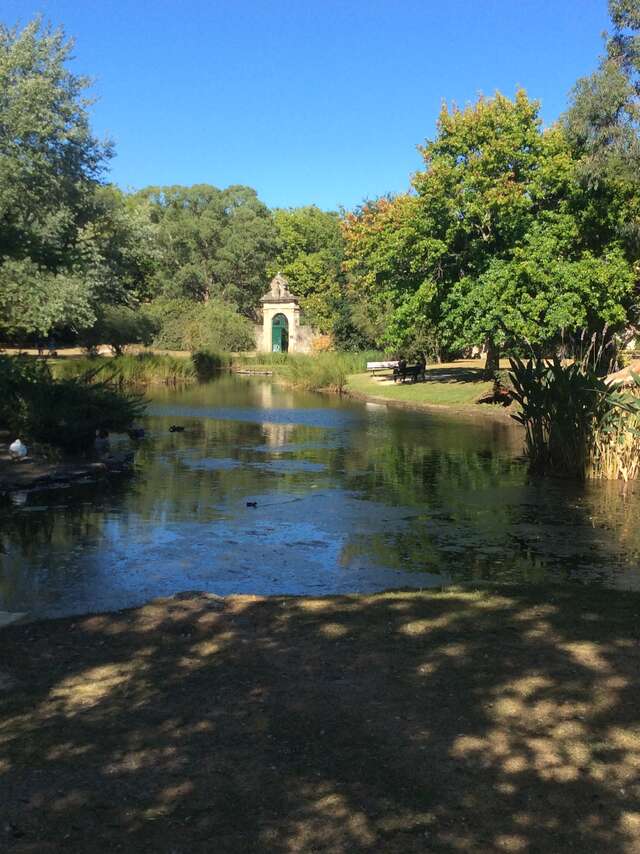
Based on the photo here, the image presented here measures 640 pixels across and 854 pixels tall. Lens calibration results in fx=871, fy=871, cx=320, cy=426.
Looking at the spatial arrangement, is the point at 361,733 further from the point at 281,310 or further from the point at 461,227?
the point at 281,310

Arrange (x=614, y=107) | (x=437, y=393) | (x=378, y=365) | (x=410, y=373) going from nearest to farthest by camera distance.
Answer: (x=614, y=107) → (x=437, y=393) → (x=410, y=373) → (x=378, y=365)

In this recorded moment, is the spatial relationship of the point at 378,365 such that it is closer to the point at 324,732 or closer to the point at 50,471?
the point at 50,471

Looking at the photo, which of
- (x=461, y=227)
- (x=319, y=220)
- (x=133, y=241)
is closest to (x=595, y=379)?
(x=461, y=227)

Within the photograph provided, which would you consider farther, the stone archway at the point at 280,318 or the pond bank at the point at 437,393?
the stone archway at the point at 280,318

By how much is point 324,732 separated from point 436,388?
31625mm

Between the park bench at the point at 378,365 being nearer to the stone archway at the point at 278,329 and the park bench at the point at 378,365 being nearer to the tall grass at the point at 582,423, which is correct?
the stone archway at the point at 278,329

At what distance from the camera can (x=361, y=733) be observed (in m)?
4.19

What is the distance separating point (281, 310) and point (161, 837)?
65446 millimetres

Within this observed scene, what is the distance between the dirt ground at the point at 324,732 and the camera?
3395 mm

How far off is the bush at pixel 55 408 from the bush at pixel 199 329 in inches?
1776

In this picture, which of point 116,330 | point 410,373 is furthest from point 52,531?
point 116,330

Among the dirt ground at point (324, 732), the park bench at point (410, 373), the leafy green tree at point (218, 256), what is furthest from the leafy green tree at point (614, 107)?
the leafy green tree at point (218, 256)

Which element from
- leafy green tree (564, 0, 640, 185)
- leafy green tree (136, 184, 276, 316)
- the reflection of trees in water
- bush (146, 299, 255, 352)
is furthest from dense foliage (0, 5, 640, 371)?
leafy green tree (136, 184, 276, 316)

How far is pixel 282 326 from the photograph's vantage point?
68875 mm
